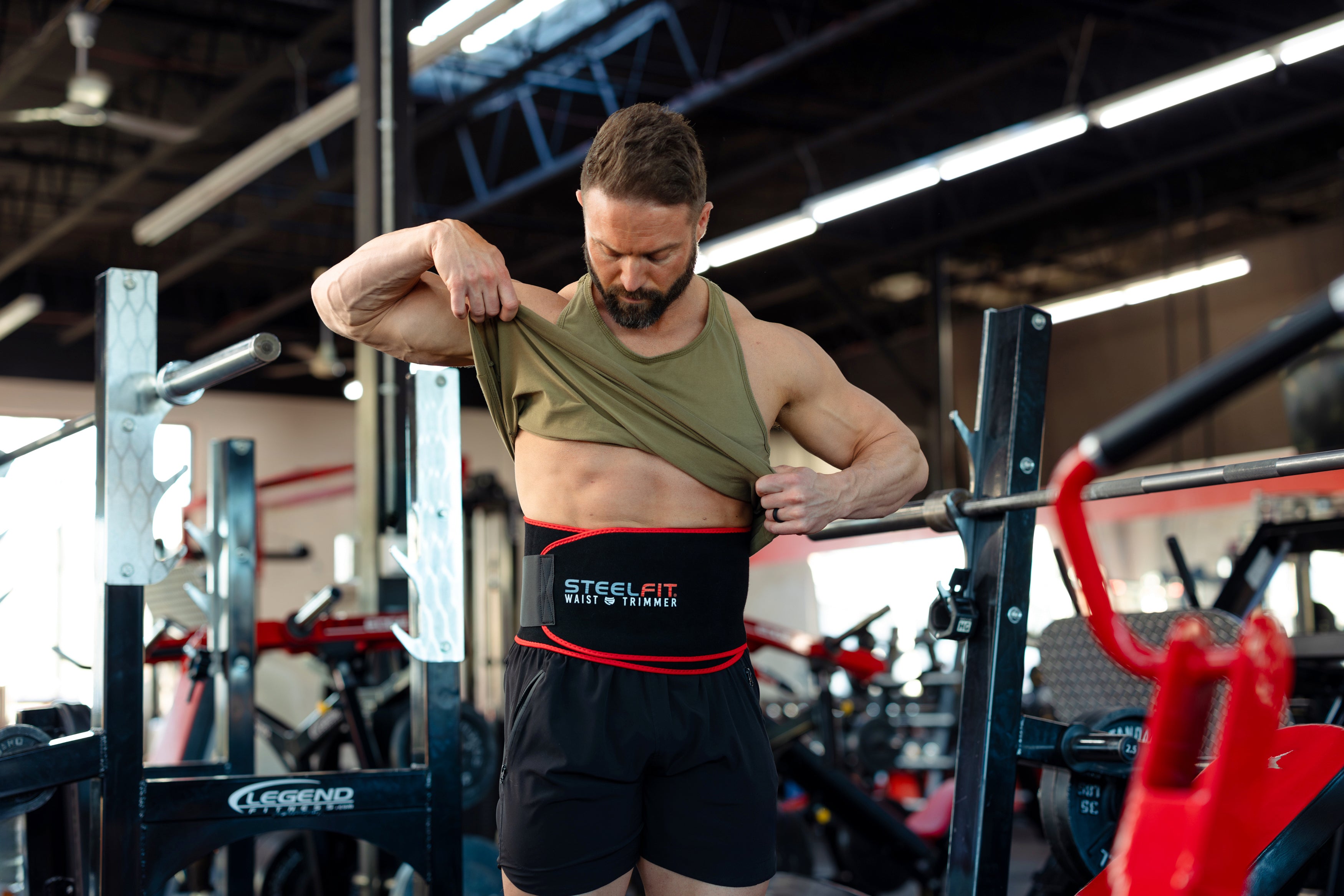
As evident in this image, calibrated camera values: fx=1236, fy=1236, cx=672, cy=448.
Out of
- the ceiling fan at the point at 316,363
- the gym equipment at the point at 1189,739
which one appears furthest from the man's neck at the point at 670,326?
the ceiling fan at the point at 316,363

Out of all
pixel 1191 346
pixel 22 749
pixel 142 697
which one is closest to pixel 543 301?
pixel 142 697

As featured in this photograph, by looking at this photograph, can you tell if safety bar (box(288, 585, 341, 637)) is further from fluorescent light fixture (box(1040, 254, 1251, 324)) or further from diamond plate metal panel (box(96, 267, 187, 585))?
fluorescent light fixture (box(1040, 254, 1251, 324))

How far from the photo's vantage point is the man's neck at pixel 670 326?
1.71 metres

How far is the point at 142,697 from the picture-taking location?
1.98 m

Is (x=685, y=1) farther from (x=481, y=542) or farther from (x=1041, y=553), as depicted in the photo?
(x=1041, y=553)

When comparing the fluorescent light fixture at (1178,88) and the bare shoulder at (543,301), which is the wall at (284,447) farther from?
the bare shoulder at (543,301)

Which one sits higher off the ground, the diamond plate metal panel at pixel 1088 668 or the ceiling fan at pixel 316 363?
the ceiling fan at pixel 316 363

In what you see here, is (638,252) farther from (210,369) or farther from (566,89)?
→ (566,89)

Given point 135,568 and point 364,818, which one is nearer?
point 135,568

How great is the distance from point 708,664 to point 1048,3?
21.2 feet

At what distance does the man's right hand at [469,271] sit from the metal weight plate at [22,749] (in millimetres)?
972

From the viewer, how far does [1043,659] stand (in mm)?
2539

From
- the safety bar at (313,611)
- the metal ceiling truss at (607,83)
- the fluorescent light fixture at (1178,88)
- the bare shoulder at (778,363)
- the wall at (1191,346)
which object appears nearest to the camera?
the bare shoulder at (778,363)

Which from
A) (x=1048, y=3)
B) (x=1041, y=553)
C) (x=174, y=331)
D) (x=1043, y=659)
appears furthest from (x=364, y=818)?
(x=174, y=331)
